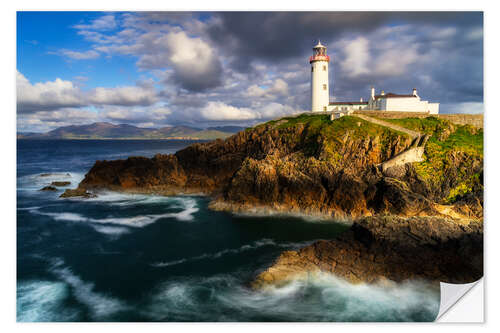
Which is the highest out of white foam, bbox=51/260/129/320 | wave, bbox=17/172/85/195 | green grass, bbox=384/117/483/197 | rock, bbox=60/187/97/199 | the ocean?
green grass, bbox=384/117/483/197

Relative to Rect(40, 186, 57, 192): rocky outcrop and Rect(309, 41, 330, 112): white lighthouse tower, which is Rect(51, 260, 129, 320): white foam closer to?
Rect(40, 186, 57, 192): rocky outcrop

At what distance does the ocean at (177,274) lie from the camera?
9.05 metres

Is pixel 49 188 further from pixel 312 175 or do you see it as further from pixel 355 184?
pixel 355 184

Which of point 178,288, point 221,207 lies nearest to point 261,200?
point 221,207

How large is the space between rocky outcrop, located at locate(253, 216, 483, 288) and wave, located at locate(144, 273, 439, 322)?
0.44 metres

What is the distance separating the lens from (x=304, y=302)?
30.8 ft

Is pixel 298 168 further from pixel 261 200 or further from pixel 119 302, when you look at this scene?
pixel 119 302

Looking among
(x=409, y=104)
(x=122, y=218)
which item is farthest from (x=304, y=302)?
(x=409, y=104)

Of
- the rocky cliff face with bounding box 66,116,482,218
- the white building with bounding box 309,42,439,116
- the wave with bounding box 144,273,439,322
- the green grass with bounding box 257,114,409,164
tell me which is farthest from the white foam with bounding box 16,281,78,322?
the white building with bounding box 309,42,439,116

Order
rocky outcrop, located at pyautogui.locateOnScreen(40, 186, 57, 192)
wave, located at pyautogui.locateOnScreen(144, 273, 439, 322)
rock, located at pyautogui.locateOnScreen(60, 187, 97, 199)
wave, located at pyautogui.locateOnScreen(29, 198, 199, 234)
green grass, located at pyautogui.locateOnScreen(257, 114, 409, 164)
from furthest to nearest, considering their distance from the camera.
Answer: rocky outcrop, located at pyautogui.locateOnScreen(40, 186, 57, 192), rock, located at pyautogui.locateOnScreen(60, 187, 97, 199), green grass, located at pyautogui.locateOnScreen(257, 114, 409, 164), wave, located at pyautogui.locateOnScreen(29, 198, 199, 234), wave, located at pyautogui.locateOnScreen(144, 273, 439, 322)

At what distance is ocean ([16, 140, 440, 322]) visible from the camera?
9.05 m

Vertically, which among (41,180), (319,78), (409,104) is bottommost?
(41,180)

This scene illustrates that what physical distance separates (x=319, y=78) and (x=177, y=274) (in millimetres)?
27261
